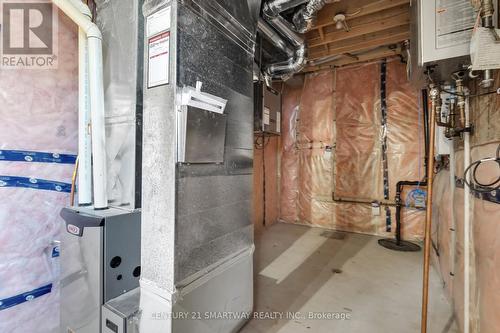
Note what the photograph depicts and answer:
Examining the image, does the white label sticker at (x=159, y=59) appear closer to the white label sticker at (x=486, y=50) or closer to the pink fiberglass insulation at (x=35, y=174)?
the pink fiberglass insulation at (x=35, y=174)

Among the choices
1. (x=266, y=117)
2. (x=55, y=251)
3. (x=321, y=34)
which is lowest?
(x=55, y=251)

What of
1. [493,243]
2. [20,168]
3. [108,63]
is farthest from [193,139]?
[493,243]

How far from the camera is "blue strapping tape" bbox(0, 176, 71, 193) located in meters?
1.26

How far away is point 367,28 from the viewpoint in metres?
2.44

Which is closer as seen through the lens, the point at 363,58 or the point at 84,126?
the point at 84,126

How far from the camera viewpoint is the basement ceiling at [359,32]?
7.04 ft

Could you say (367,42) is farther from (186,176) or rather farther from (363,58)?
(186,176)

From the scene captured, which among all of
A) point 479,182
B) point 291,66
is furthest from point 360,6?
point 479,182

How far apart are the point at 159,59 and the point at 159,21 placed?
6.8 inches

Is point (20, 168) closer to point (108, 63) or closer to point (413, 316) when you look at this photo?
point (108, 63)

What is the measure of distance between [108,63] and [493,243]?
2.15 metres

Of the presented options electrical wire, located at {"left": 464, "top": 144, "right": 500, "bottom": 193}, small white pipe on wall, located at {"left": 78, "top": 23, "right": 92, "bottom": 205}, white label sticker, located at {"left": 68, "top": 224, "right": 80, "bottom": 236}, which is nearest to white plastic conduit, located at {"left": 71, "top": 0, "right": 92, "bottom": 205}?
small white pipe on wall, located at {"left": 78, "top": 23, "right": 92, "bottom": 205}

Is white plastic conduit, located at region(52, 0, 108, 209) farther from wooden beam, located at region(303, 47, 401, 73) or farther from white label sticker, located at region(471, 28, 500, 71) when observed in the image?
wooden beam, located at region(303, 47, 401, 73)

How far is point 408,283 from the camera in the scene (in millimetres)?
2094
